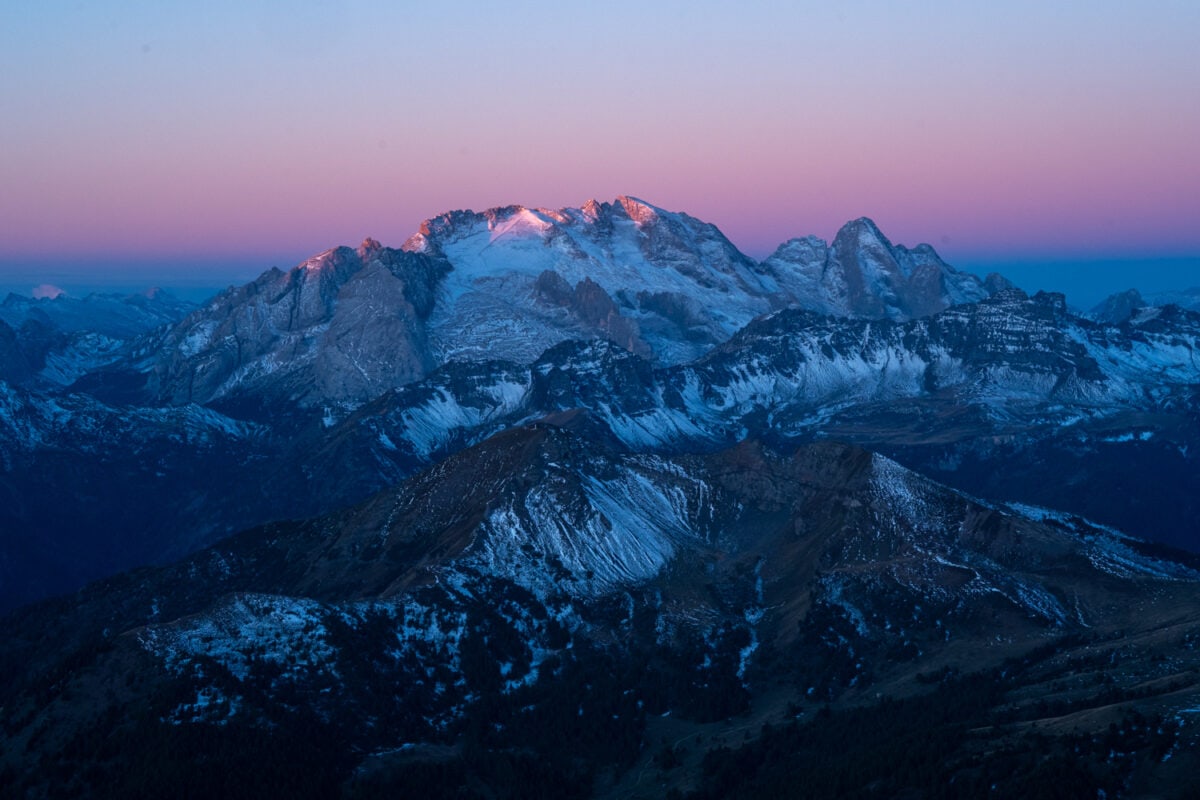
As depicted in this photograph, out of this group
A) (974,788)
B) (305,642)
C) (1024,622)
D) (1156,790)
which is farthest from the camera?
(1024,622)

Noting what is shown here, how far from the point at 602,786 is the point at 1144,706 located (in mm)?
68098

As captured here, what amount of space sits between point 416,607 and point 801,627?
62.6m

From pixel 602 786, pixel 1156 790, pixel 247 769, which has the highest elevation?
pixel 1156 790

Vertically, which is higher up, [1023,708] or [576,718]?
[1023,708]

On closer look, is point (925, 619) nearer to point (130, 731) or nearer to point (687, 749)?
point (687, 749)

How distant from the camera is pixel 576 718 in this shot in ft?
578

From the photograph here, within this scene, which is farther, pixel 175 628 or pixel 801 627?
pixel 801 627

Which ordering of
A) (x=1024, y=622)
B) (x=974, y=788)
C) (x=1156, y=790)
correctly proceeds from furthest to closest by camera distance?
1. (x=1024, y=622)
2. (x=974, y=788)
3. (x=1156, y=790)

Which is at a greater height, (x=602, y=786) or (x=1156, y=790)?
(x=1156, y=790)

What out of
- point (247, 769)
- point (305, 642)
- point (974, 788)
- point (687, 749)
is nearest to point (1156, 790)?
point (974, 788)

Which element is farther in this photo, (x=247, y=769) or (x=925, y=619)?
(x=925, y=619)

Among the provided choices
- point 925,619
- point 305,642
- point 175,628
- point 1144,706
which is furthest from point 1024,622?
point 175,628

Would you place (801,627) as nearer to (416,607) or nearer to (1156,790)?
(416,607)

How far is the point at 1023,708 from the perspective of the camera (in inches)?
5955
